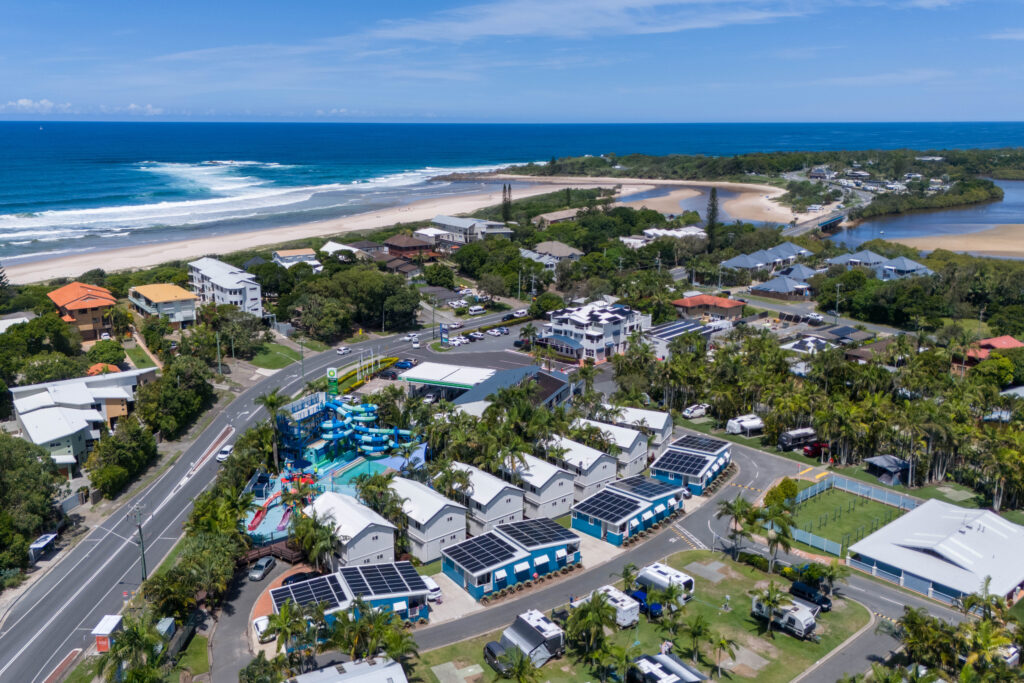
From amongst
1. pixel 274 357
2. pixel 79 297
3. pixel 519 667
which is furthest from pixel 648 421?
pixel 79 297

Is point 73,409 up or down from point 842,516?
up

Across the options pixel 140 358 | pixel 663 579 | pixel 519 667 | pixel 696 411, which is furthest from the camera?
pixel 140 358

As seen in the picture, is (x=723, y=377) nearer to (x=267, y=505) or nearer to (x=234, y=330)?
(x=267, y=505)

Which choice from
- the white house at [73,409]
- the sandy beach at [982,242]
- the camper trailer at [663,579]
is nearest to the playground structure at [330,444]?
the white house at [73,409]

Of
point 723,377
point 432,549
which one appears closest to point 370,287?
point 723,377

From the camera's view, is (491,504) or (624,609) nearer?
(624,609)

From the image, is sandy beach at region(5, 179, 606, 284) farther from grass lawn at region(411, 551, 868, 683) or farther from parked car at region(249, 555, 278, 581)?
grass lawn at region(411, 551, 868, 683)

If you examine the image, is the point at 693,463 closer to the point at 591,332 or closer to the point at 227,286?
the point at 591,332

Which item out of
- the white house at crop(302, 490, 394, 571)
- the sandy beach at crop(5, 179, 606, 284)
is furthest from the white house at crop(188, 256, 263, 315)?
the white house at crop(302, 490, 394, 571)
